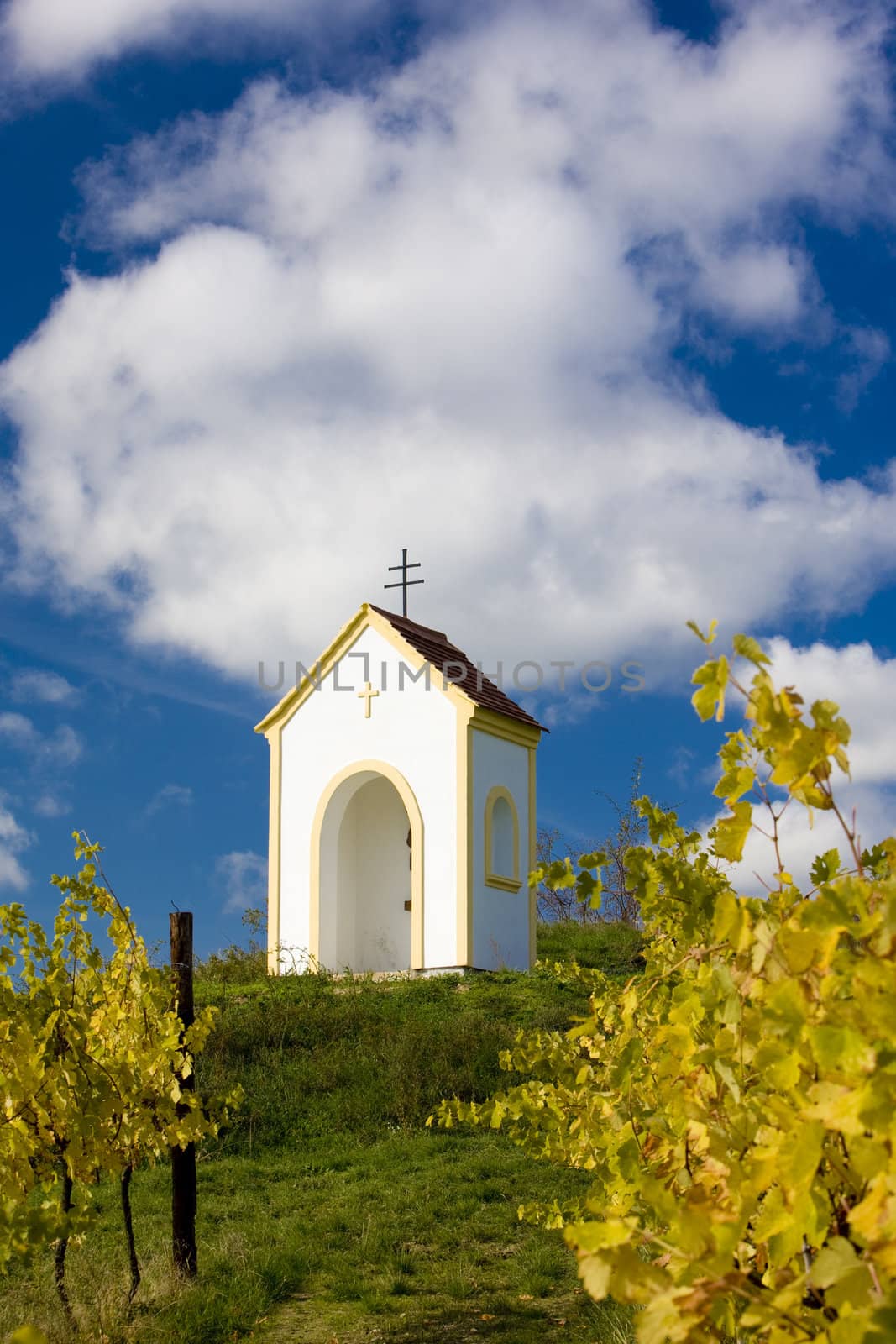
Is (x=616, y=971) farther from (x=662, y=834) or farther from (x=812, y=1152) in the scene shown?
(x=812, y=1152)

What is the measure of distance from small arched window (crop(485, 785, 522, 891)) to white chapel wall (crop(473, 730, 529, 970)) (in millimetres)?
70

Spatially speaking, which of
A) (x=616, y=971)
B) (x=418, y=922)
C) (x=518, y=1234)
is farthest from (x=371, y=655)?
(x=518, y=1234)

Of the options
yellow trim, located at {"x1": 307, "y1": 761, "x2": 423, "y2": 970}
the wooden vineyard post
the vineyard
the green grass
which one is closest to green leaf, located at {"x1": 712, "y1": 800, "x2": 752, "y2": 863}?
the vineyard

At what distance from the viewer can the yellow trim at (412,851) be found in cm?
1573

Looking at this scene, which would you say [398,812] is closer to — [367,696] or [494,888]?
[367,696]

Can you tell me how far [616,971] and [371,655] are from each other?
529 centimetres

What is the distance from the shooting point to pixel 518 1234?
7629 millimetres

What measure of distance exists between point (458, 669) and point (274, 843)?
3.55 m

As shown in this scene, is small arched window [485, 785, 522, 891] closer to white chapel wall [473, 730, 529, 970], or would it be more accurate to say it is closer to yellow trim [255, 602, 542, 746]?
white chapel wall [473, 730, 529, 970]

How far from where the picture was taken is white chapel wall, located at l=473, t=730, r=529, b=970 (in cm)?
1570

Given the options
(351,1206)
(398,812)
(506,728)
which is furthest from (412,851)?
(351,1206)

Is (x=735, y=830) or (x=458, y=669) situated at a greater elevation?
(x=458, y=669)

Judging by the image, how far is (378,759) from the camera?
16547mm

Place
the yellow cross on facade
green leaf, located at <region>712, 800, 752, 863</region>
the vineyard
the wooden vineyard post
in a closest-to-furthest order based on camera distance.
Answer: the vineyard < green leaf, located at <region>712, 800, 752, 863</region> < the wooden vineyard post < the yellow cross on facade
